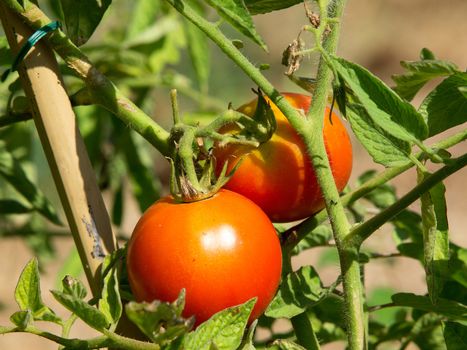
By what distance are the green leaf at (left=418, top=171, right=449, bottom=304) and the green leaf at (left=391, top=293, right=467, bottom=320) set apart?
0.04 metres

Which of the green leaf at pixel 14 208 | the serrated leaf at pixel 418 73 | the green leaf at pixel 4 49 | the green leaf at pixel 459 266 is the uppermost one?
the green leaf at pixel 4 49

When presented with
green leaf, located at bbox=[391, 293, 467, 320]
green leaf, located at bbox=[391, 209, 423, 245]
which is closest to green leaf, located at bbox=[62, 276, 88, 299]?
green leaf, located at bbox=[391, 293, 467, 320]

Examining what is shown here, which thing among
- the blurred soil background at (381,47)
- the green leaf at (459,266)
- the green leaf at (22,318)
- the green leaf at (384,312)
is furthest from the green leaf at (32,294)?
the blurred soil background at (381,47)

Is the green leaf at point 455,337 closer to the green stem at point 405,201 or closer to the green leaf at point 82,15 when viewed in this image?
→ the green stem at point 405,201

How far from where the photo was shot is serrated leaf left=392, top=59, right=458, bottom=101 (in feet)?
2.63

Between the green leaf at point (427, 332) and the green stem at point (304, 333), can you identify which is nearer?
the green stem at point (304, 333)

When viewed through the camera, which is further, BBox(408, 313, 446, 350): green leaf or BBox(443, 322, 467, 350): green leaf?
BBox(408, 313, 446, 350): green leaf

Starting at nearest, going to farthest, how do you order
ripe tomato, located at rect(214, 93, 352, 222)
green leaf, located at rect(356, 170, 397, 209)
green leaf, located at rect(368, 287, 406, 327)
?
1. ripe tomato, located at rect(214, 93, 352, 222)
2. green leaf, located at rect(356, 170, 397, 209)
3. green leaf, located at rect(368, 287, 406, 327)

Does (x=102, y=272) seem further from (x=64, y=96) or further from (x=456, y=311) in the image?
(x=456, y=311)

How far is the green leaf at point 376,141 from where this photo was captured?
0.74m

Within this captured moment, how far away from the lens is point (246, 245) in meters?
0.79

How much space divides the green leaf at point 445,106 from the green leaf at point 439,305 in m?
0.18

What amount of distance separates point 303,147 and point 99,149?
0.75m

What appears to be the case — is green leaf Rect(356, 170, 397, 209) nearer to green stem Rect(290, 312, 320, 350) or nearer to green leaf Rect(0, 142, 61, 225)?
green stem Rect(290, 312, 320, 350)
